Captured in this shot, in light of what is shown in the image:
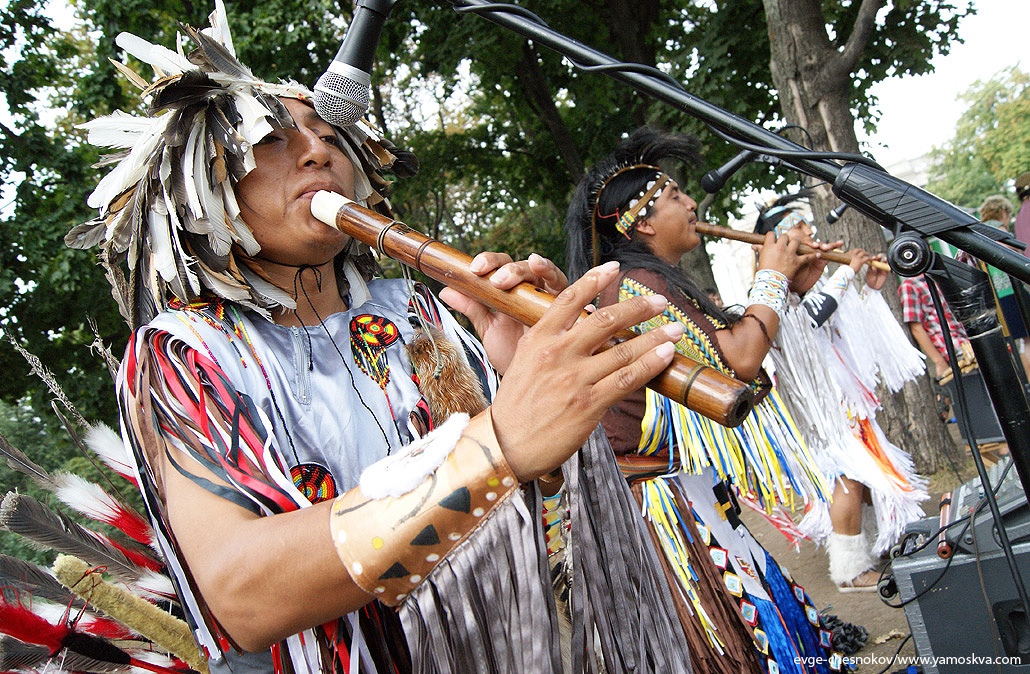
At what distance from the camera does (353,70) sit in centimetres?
142

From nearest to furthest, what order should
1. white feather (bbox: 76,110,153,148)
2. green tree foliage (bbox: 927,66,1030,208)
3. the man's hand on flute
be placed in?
the man's hand on flute < white feather (bbox: 76,110,153,148) < green tree foliage (bbox: 927,66,1030,208)

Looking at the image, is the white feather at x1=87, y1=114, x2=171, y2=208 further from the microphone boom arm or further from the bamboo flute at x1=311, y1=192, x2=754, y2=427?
the microphone boom arm

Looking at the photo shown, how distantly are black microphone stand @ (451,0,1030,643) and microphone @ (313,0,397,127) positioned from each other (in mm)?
215

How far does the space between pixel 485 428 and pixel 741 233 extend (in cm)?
286

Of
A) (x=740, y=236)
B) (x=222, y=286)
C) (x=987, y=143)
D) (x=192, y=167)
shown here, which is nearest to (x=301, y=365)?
(x=222, y=286)

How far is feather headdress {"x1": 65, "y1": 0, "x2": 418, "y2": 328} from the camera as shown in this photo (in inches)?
52.9

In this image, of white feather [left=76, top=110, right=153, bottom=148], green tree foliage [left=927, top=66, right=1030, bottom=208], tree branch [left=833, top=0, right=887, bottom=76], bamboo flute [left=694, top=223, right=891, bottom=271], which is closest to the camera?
white feather [left=76, top=110, right=153, bottom=148]

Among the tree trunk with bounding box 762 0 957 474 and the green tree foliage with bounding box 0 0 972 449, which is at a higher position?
the green tree foliage with bounding box 0 0 972 449

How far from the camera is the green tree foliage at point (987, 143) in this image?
30.5 m

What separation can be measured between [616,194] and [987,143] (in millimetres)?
40233

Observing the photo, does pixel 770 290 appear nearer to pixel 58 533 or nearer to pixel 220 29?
pixel 220 29

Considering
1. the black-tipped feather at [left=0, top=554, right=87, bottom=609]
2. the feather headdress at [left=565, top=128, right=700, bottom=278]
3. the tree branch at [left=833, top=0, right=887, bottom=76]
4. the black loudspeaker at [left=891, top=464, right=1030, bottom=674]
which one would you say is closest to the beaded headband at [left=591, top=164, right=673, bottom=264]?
the feather headdress at [left=565, top=128, right=700, bottom=278]

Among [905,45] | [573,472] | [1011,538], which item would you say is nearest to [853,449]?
[1011,538]

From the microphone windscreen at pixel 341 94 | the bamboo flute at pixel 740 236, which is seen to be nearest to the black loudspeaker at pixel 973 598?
the bamboo flute at pixel 740 236
